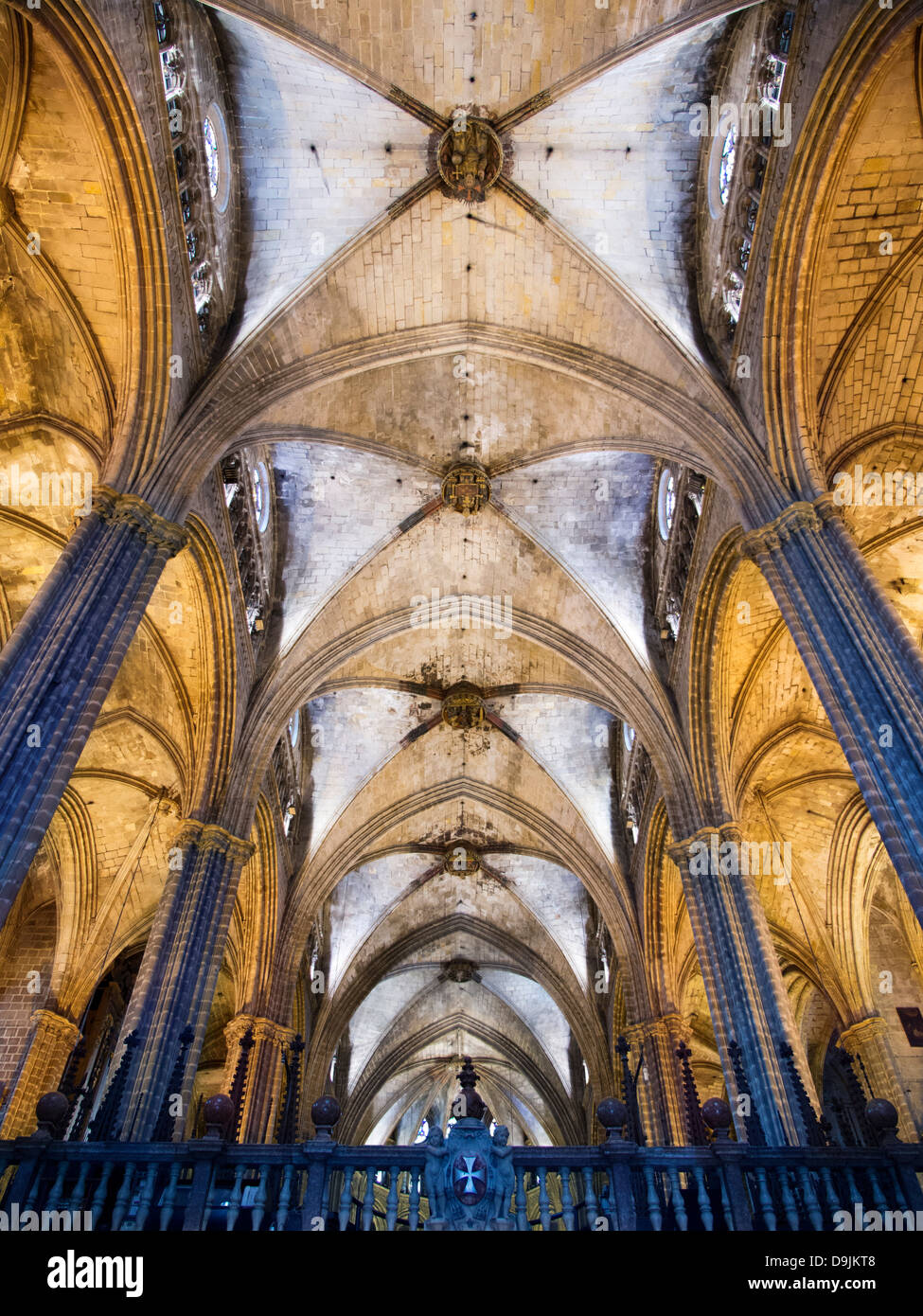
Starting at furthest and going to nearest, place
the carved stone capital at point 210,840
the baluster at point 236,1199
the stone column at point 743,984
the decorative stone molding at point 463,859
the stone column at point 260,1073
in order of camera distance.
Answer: the decorative stone molding at point 463,859 → the stone column at point 260,1073 → the carved stone capital at point 210,840 → the stone column at point 743,984 → the baluster at point 236,1199

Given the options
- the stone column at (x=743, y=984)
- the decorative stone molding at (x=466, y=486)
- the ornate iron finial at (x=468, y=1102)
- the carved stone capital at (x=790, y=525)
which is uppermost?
the decorative stone molding at (x=466, y=486)

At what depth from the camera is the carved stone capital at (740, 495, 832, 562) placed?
32.2 ft

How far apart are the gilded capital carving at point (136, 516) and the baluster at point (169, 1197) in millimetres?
6587

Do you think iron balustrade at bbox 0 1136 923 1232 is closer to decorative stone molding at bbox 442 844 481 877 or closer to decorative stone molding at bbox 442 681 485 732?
decorative stone molding at bbox 442 681 485 732

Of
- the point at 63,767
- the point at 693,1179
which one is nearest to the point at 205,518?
the point at 63,767

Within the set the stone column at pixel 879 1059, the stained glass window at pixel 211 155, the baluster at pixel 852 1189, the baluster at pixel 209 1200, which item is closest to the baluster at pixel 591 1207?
the baluster at pixel 852 1189

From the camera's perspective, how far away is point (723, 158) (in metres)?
12.6

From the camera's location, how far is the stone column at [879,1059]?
603 inches

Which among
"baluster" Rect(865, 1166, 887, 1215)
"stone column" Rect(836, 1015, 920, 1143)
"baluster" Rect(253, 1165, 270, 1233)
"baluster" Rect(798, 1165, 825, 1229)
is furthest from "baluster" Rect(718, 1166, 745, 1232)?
"stone column" Rect(836, 1015, 920, 1143)

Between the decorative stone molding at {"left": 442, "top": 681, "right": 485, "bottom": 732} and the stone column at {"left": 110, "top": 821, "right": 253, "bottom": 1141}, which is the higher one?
the decorative stone molding at {"left": 442, "top": 681, "right": 485, "bottom": 732}

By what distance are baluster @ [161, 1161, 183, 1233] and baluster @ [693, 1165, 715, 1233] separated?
3.67 m

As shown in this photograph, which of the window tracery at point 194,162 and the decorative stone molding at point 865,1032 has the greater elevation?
the window tracery at point 194,162

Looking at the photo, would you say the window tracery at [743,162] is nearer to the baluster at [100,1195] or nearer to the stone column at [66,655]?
the stone column at [66,655]
